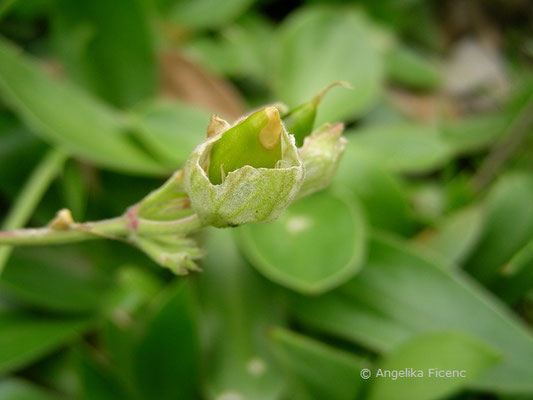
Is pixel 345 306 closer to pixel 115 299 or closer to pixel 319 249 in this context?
pixel 319 249

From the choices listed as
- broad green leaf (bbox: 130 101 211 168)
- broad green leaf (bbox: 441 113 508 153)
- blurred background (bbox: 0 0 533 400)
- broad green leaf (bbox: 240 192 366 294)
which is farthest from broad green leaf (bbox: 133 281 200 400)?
broad green leaf (bbox: 441 113 508 153)

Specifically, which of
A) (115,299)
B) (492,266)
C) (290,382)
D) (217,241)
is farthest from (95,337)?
(492,266)

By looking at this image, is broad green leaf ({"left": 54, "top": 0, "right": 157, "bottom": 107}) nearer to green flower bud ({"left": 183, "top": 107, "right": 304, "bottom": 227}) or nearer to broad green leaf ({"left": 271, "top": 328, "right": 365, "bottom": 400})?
broad green leaf ({"left": 271, "top": 328, "right": 365, "bottom": 400})

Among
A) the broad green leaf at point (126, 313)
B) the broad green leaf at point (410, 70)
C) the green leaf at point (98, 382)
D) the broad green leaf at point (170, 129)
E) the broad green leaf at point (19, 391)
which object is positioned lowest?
the broad green leaf at point (19, 391)

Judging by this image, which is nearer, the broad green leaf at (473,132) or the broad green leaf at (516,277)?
the broad green leaf at (516,277)

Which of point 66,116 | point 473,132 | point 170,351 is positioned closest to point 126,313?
point 170,351

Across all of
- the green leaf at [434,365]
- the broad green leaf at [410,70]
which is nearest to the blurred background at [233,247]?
the green leaf at [434,365]

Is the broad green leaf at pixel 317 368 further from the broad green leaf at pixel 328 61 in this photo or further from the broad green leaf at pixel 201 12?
the broad green leaf at pixel 201 12
